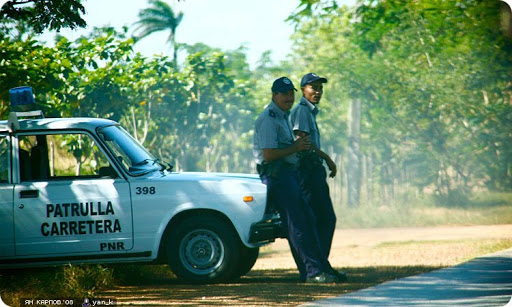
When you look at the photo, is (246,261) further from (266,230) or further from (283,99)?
(283,99)

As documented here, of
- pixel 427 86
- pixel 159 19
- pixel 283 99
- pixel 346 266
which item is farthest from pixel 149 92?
pixel 283 99

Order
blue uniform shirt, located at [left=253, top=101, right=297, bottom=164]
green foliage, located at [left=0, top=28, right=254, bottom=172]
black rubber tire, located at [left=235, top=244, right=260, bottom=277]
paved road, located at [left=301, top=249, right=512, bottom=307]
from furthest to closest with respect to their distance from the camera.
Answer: green foliage, located at [left=0, top=28, right=254, bottom=172]
black rubber tire, located at [left=235, top=244, right=260, bottom=277]
blue uniform shirt, located at [left=253, top=101, right=297, bottom=164]
paved road, located at [left=301, top=249, right=512, bottom=307]

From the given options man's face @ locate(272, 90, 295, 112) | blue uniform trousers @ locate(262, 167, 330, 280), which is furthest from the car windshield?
man's face @ locate(272, 90, 295, 112)

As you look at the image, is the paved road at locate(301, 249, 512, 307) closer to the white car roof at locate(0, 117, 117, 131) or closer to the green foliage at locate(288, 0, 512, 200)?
the white car roof at locate(0, 117, 117, 131)

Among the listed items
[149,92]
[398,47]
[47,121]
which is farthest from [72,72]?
[398,47]

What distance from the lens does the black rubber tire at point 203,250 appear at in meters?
8.38

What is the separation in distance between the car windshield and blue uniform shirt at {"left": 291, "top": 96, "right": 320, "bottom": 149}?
167 cm

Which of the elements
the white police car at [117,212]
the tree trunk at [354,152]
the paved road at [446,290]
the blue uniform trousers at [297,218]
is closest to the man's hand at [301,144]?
the blue uniform trousers at [297,218]

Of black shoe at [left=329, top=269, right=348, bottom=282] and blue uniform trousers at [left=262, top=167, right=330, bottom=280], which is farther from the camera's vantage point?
black shoe at [left=329, top=269, right=348, bottom=282]

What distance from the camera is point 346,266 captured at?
1071 cm

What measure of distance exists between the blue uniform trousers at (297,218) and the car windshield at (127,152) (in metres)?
1.36

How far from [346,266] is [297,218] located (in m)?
2.67

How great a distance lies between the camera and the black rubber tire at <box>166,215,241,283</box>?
8.38m

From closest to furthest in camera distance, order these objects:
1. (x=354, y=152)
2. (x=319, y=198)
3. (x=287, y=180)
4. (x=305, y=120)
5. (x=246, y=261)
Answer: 1. (x=287, y=180)
2. (x=305, y=120)
3. (x=319, y=198)
4. (x=246, y=261)
5. (x=354, y=152)
